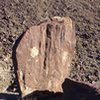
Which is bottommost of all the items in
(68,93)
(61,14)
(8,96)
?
(8,96)

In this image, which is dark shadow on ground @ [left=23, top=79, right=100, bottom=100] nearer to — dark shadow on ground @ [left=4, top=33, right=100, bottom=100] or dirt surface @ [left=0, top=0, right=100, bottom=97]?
dark shadow on ground @ [left=4, top=33, right=100, bottom=100]

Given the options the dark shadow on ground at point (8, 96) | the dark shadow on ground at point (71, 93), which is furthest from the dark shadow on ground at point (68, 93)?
the dark shadow on ground at point (8, 96)

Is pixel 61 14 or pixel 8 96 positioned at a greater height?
pixel 61 14

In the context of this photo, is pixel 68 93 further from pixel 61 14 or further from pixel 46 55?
A: pixel 61 14

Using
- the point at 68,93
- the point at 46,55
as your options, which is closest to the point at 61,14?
the point at 46,55

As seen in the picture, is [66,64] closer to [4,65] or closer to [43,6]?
[4,65]
